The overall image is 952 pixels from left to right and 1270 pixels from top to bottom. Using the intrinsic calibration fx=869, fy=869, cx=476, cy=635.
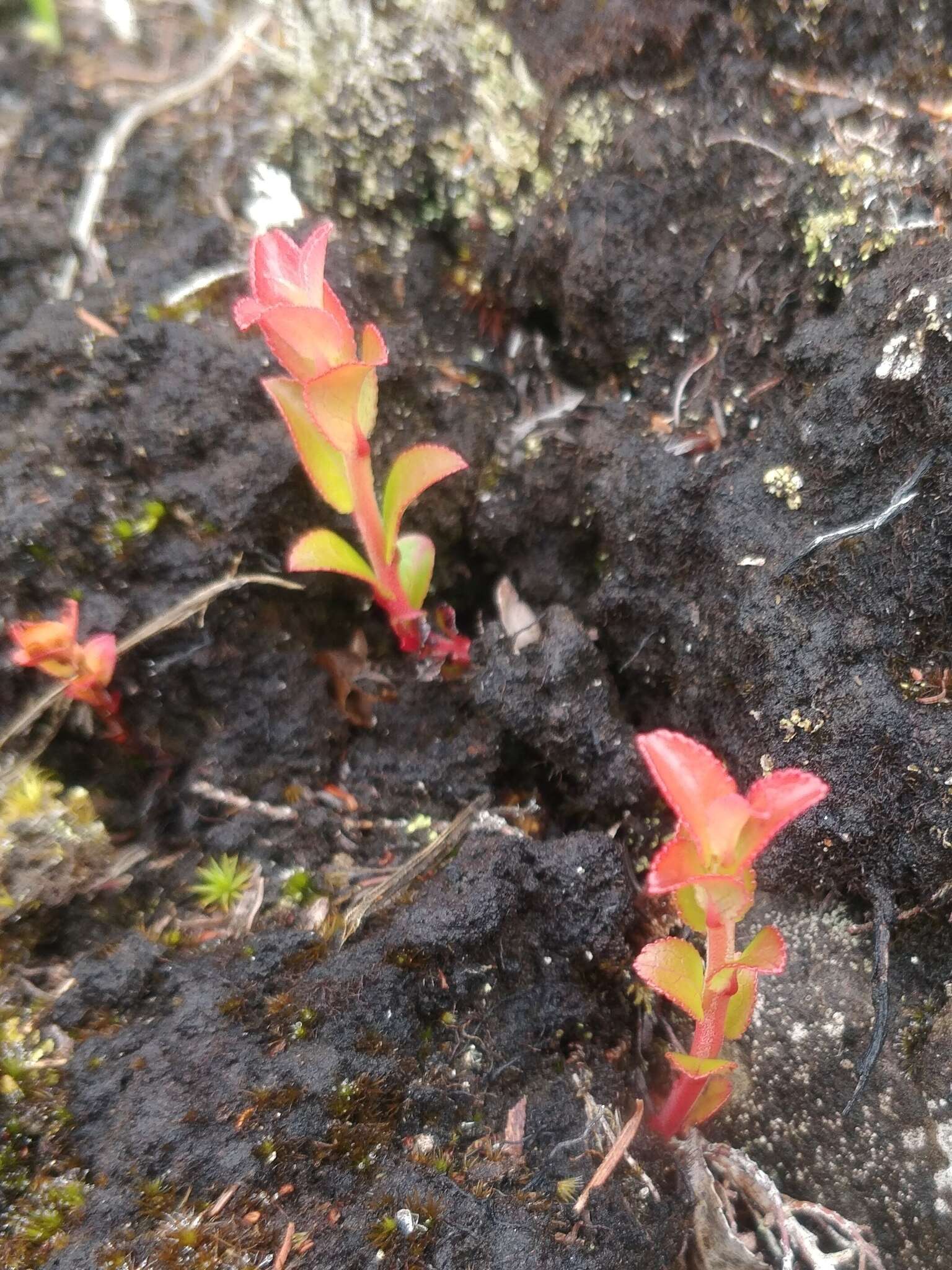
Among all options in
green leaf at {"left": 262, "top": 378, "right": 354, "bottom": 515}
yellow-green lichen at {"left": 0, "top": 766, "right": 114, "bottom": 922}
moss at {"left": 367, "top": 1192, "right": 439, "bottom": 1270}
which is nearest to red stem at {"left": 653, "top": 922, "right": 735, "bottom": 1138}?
moss at {"left": 367, "top": 1192, "right": 439, "bottom": 1270}

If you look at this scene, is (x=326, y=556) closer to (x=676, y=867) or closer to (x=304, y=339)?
(x=304, y=339)

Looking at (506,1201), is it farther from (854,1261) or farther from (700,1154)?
(854,1261)

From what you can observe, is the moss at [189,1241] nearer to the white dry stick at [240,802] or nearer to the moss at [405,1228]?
the moss at [405,1228]

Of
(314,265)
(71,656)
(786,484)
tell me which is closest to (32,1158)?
(71,656)

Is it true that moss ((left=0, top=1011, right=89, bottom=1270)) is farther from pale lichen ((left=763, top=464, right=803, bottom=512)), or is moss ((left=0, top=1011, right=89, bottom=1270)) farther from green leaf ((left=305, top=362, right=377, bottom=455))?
pale lichen ((left=763, top=464, right=803, bottom=512))

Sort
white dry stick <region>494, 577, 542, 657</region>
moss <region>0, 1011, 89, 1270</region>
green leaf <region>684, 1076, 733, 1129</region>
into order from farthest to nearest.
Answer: white dry stick <region>494, 577, 542, 657</region> → green leaf <region>684, 1076, 733, 1129</region> → moss <region>0, 1011, 89, 1270</region>
